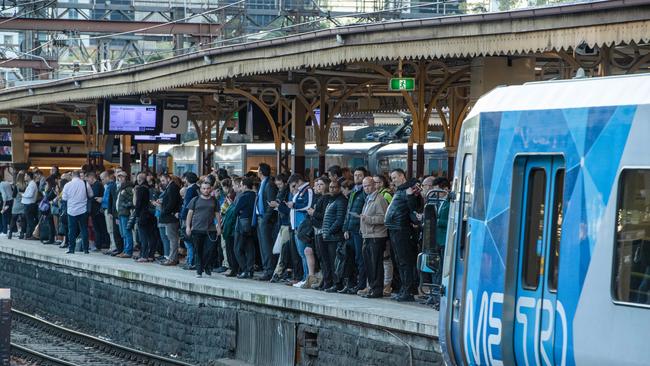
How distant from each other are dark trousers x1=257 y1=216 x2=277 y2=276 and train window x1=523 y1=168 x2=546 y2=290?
9899 mm

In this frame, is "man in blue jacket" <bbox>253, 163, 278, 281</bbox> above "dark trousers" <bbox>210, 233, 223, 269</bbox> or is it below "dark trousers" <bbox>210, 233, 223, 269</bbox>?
above

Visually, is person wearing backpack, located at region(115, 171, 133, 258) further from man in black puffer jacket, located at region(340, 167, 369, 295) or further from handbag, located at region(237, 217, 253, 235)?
man in black puffer jacket, located at region(340, 167, 369, 295)

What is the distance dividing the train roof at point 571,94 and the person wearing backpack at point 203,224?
9.96 meters

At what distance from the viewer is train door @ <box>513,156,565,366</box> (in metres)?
8.31

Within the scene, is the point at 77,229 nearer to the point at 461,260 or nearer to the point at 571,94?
the point at 461,260

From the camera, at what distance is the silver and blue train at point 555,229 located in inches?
302

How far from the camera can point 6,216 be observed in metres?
30.5

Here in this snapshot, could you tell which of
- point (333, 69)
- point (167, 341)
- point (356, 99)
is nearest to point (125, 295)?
point (167, 341)

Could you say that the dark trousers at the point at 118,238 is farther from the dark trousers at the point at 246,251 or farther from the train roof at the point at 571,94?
the train roof at the point at 571,94

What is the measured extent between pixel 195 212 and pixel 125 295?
81.8 inches

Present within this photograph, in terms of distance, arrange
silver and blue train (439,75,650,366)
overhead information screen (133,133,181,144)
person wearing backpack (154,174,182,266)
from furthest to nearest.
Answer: overhead information screen (133,133,181,144)
person wearing backpack (154,174,182,266)
silver and blue train (439,75,650,366)

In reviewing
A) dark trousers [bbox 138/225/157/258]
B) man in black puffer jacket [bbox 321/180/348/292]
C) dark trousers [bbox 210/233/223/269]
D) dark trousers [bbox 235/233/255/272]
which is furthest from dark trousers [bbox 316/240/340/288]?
dark trousers [bbox 138/225/157/258]

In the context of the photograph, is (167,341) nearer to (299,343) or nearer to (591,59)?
(299,343)

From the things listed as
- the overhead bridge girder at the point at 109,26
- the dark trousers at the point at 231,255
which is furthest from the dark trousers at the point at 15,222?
the dark trousers at the point at 231,255
